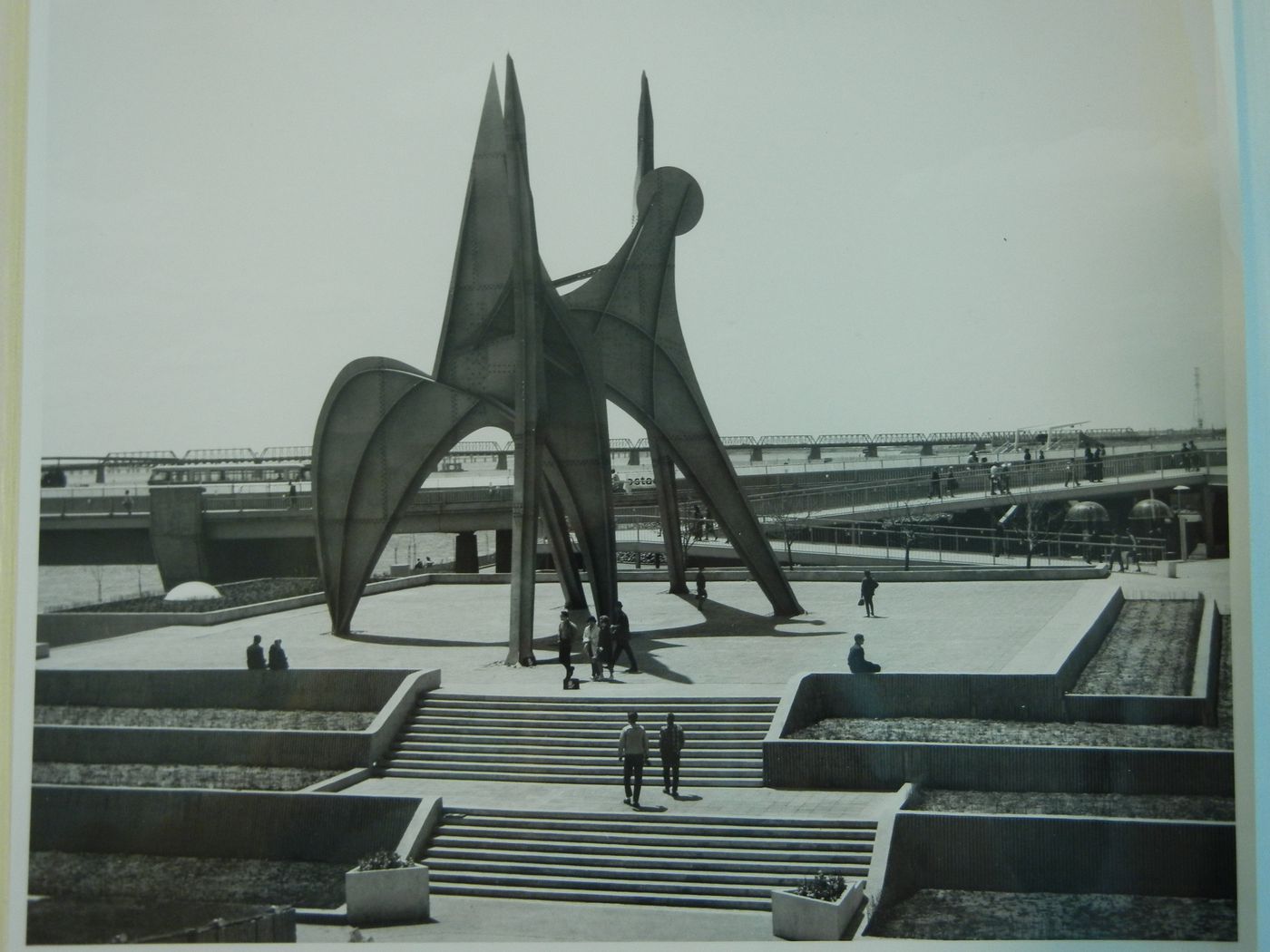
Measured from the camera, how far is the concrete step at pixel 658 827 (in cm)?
754

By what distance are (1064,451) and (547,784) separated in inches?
186

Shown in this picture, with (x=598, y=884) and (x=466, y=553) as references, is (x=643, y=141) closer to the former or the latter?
(x=598, y=884)

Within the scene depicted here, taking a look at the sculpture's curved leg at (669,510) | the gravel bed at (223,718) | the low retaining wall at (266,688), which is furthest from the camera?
the sculpture's curved leg at (669,510)

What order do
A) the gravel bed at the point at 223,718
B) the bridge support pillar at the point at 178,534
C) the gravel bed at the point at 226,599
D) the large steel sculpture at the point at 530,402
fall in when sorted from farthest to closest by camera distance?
the large steel sculpture at the point at 530,402
the bridge support pillar at the point at 178,534
the gravel bed at the point at 226,599
the gravel bed at the point at 223,718

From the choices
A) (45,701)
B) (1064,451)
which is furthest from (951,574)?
(45,701)

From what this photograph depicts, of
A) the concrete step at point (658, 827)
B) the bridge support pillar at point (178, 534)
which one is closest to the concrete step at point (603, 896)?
the concrete step at point (658, 827)

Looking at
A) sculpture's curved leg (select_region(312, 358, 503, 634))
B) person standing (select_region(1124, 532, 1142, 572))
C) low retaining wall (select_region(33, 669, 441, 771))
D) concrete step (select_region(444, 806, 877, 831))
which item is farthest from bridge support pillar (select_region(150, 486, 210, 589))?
person standing (select_region(1124, 532, 1142, 572))

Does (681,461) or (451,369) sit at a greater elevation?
(451,369)

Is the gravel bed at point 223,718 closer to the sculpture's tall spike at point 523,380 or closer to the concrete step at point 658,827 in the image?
the concrete step at point 658,827

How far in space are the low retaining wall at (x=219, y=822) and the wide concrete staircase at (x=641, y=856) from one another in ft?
1.51

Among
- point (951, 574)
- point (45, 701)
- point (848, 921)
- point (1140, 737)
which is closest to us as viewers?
point (848, 921)

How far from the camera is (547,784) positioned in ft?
27.4

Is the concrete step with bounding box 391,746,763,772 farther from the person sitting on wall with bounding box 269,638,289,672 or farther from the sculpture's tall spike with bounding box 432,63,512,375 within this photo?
the sculpture's tall spike with bounding box 432,63,512,375

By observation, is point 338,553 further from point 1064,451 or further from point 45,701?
point 1064,451
